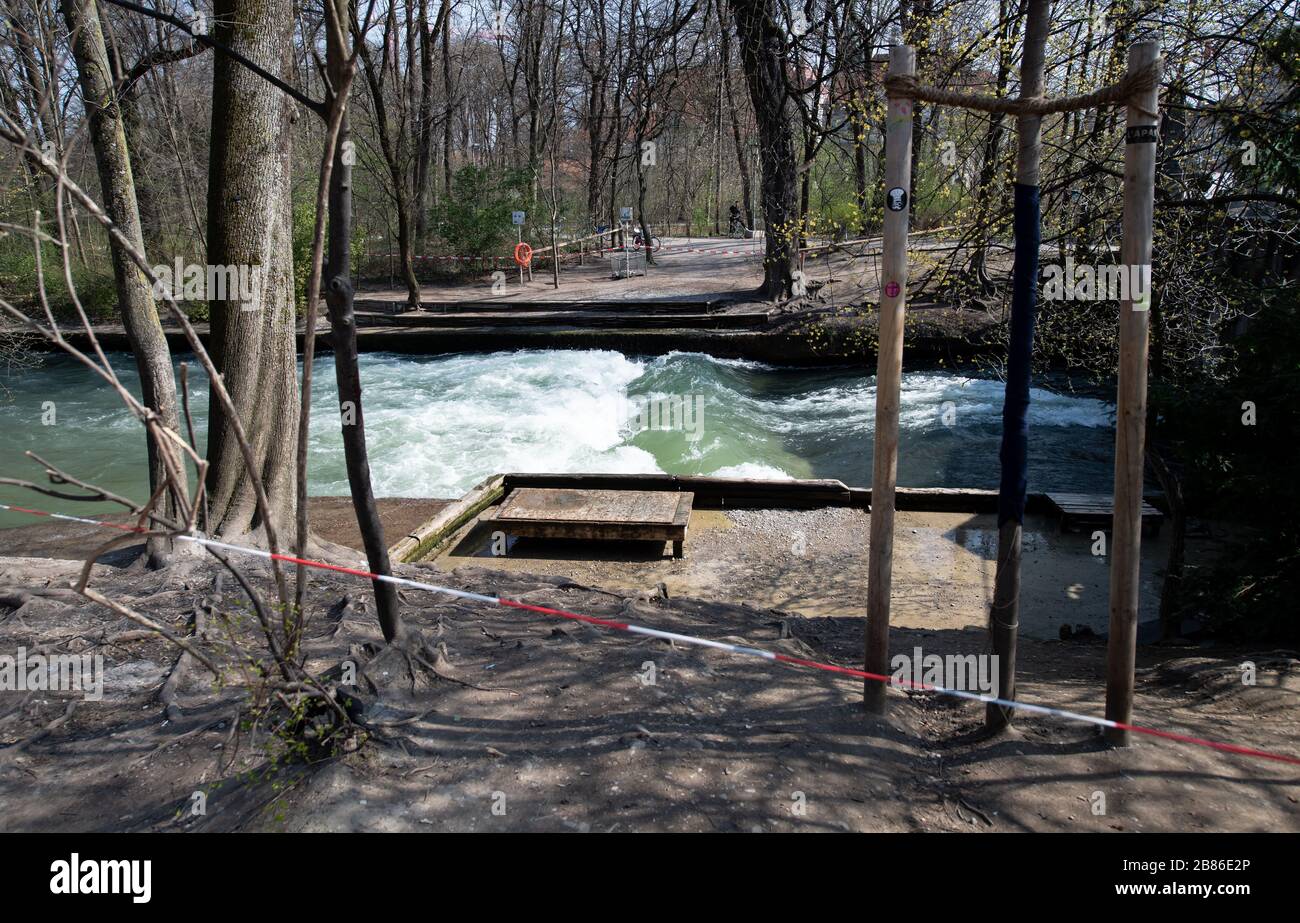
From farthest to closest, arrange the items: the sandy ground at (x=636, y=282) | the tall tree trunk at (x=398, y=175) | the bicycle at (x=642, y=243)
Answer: the bicycle at (x=642, y=243), the sandy ground at (x=636, y=282), the tall tree trunk at (x=398, y=175)

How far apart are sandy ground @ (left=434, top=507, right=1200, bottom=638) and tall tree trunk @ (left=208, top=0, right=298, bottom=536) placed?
2.32m

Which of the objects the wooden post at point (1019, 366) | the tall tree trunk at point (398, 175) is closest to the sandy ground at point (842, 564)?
the wooden post at point (1019, 366)

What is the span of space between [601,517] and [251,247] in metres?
4.10

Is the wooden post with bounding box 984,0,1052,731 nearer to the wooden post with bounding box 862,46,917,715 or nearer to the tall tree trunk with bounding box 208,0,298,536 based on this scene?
the wooden post with bounding box 862,46,917,715

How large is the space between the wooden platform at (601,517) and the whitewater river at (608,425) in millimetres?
3622

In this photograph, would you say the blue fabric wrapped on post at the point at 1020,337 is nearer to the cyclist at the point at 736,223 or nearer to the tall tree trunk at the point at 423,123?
the tall tree trunk at the point at 423,123

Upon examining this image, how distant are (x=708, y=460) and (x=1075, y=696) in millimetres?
9707

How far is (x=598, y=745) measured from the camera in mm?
3791

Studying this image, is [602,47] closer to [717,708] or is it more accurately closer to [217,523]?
[217,523]

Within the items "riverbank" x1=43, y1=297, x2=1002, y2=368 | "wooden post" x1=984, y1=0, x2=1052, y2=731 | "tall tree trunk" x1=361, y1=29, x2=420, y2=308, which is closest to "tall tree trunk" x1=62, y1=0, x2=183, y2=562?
"wooden post" x1=984, y1=0, x2=1052, y2=731

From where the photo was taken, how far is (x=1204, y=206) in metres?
6.40

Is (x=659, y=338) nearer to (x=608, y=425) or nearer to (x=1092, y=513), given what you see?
(x=608, y=425)

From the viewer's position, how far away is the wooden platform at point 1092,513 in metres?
9.56

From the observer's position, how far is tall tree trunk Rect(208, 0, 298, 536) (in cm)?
721
